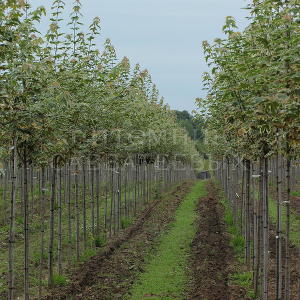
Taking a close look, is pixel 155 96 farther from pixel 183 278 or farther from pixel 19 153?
pixel 19 153

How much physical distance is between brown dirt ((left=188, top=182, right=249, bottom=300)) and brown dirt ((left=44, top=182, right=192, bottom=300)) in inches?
62.1

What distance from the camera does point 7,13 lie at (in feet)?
21.5

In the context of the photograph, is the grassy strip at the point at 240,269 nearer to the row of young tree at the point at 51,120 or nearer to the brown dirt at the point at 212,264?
the brown dirt at the point at 212,264

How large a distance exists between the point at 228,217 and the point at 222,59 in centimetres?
1336

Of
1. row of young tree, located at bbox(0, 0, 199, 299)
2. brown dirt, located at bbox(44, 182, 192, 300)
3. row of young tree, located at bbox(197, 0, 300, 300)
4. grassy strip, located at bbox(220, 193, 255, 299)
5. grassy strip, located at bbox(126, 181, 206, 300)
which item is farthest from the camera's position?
grassy strip, located at bbox(220, 193, 255, 299)

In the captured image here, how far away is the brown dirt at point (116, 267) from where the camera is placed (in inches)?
421

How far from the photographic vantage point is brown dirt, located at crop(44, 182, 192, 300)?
10.7 m

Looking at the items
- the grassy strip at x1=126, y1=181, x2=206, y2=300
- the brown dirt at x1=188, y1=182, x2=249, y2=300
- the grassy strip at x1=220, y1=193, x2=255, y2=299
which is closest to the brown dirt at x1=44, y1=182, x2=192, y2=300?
the grassy strip at x1=126, y1=181, x2=206, y2=300

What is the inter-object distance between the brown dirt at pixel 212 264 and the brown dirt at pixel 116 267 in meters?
1.58

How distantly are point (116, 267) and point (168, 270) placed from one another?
4.75 ft

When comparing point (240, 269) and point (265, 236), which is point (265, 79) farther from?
point (240, 269)

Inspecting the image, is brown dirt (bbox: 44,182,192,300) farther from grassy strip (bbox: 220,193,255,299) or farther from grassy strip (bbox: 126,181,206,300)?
grassy strip (bbox: 220,193,255,299)

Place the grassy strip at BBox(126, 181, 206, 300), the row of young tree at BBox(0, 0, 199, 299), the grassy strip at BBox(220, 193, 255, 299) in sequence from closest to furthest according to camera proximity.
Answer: the row of young tree at BBox(0, 0, 199, 299) → the grassy strip at BBox(126, 181, 206, 300) → the grassy strip at BBox(220, 193, 255, 299)

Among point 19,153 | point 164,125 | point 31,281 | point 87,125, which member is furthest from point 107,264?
point 164,125
